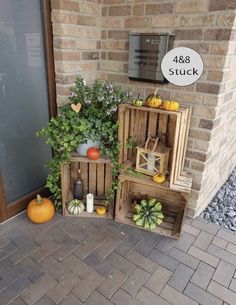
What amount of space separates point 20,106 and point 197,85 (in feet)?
4.20

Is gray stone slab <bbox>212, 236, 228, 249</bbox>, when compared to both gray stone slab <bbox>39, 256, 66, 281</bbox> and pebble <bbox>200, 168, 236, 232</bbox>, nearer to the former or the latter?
pebble <bbox>200, 168, 236, 232</bbox>

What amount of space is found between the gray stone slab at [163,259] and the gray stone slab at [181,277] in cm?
4

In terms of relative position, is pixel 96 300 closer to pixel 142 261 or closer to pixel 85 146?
pixel 142 261

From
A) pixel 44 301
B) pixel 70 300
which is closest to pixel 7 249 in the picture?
pixel 44 301

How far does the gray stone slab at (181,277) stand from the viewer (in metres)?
1.53

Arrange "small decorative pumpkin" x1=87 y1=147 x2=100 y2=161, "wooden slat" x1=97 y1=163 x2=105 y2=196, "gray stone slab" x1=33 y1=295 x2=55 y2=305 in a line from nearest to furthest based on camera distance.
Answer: "gray stone slab" x1=33 y1=295 x2=55 y2=305 → "small decorative pumpkin" x1=87 y1=147 x2=100 y2=161 → "wooden slat" x1=97 y1=163 x2=105 y2=196

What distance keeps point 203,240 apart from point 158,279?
529 millimetres

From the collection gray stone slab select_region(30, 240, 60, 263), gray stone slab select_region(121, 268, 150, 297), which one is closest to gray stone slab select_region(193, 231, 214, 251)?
gray stone slab select_region(121, 268, 150, 297)

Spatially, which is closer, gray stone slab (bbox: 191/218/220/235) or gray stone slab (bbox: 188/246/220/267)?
gray stone slab (bbox: 188/246/220/267)

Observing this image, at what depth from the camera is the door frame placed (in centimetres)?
181

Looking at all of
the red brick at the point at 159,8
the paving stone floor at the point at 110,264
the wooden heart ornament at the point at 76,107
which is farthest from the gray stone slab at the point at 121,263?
the red brick at the point at 159,8

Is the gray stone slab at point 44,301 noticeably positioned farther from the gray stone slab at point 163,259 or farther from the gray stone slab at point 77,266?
the gray stone slab at point 163,259

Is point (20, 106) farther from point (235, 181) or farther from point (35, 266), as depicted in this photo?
point (235, 181)

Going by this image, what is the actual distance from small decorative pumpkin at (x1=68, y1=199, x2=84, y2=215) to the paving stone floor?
7cm
